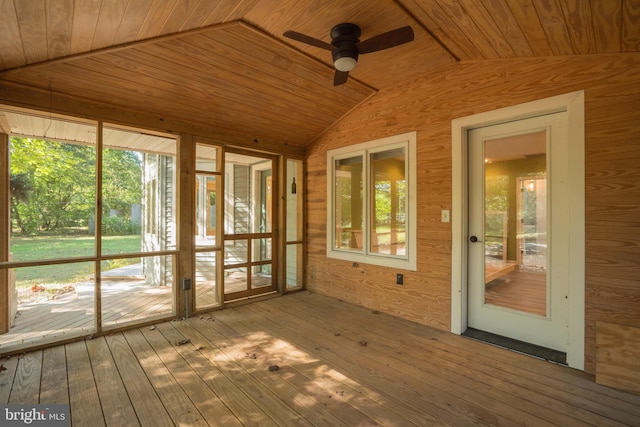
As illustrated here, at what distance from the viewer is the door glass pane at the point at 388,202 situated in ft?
12.0

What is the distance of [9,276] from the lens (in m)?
3.41

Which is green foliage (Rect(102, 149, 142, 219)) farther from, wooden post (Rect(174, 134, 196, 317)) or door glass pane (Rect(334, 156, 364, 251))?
door glass pane (Rect(334, 156, 364, 251))

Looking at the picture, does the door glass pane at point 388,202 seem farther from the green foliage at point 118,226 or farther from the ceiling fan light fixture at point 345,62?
the green foliage at point 118,226

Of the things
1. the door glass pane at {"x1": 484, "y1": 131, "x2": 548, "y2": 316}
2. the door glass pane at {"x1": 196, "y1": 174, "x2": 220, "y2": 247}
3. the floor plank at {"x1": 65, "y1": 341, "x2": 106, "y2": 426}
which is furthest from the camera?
the door glass pane at {"x1": 196, "y1": 174, "x2": 220, "y2": 247}

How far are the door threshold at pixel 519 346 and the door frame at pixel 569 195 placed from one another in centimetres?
9

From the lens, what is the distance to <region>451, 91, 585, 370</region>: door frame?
237cm

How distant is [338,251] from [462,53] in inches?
111

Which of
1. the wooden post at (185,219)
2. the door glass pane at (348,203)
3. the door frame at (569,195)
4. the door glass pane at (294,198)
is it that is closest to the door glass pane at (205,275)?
the wooden post at (185,219)

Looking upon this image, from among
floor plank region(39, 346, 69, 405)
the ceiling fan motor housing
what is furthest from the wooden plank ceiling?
floor plank region(39, 346, 69, 405)

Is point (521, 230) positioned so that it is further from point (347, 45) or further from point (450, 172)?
point (347, 45)

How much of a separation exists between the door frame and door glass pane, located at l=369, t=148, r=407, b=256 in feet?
2.14

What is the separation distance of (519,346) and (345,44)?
3.04m

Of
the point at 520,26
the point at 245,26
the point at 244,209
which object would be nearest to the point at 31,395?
the point at 245,26

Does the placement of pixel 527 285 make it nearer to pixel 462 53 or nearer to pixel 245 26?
pixel 462 53
